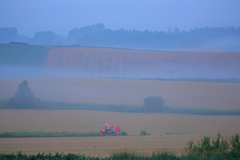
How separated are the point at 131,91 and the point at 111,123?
11665 millimetres

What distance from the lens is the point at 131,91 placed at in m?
28.9

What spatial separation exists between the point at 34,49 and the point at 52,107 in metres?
21.2

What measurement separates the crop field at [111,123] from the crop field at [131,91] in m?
4.71

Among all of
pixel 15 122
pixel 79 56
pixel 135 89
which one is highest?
pixel 79 56

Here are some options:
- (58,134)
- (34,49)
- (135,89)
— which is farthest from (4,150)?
(34,49)

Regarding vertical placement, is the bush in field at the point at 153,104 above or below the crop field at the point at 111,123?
above

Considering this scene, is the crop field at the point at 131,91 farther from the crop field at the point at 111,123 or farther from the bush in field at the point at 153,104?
the crop field at the point at 111,123

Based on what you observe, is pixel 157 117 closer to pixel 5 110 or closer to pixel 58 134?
pixel 58 134

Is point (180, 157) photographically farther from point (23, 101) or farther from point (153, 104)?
point (23, 101)

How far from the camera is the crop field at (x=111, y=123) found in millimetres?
10852

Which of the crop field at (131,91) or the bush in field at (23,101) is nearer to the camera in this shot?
the bush in field at (23,101)

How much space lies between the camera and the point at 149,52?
42531 millimetres

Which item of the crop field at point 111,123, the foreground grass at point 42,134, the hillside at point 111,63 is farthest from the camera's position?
the hillside at point 111,63

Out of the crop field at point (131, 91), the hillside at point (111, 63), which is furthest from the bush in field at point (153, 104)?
the hillside at point (111, 63)
